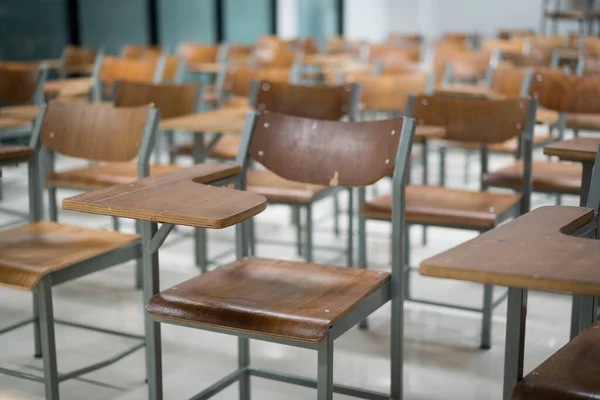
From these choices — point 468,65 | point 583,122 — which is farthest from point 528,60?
point 583,122

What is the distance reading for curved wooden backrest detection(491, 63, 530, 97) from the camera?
4.57 meters

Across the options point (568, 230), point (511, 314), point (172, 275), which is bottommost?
point (172, 275)

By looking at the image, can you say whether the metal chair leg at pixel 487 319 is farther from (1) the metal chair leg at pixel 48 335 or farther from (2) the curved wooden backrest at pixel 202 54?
(2) the curved wooden backrest at pixel 202 54

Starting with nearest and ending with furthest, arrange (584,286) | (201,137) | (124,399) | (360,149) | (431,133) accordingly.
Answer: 1. (584,286)
2. (360,149)
3. (124,399)
4. (431,133)
5. (201,137)

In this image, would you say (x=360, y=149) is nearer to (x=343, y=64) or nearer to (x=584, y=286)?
(x=584, y=286)

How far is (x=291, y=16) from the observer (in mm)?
11188

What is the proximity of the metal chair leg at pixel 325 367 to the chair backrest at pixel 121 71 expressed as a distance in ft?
12.8

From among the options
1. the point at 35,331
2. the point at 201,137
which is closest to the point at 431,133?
the point at 201,137

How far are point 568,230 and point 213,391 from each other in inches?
39.7

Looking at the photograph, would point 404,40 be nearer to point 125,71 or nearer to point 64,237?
point 125,71

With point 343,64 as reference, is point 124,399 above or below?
below

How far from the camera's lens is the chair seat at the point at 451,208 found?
2.79m

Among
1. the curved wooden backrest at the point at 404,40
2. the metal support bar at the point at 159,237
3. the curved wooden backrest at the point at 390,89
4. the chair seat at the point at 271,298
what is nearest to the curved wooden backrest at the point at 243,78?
the curved wooden backrest at the point at 390,89

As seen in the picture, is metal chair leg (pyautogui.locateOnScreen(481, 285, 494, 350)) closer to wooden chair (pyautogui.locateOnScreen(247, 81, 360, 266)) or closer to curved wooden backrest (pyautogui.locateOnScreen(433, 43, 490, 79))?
wooden chair (pyautogui.locateOnScreen(247, 81, 360, 266))
